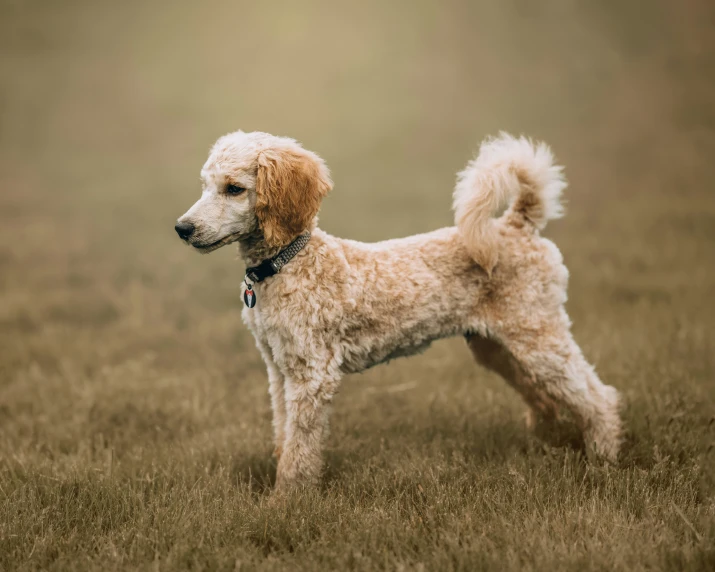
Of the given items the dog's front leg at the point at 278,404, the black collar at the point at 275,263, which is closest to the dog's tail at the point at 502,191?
the black collar at the point at 275,263

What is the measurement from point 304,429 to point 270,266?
3.40ft

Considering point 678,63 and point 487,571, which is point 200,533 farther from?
point 678,63

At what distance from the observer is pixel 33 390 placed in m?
6.14

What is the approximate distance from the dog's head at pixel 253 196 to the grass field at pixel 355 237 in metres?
1.54

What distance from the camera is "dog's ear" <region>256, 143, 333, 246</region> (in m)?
3.85

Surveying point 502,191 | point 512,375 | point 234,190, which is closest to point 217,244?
point 234,190

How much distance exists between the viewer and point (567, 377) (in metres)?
4.39

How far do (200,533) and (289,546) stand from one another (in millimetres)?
462

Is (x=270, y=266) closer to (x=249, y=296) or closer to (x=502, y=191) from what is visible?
(x=249, y=296)

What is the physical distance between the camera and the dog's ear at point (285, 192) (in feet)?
12.6

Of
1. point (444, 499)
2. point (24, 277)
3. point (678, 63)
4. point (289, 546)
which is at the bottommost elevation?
point (289, 546)

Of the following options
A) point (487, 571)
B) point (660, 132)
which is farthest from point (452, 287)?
point (660, 132)

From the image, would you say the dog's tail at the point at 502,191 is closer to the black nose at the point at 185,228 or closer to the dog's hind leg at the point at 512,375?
the dog's hind leg at the point at 512,375

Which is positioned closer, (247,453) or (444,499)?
(444,499)
